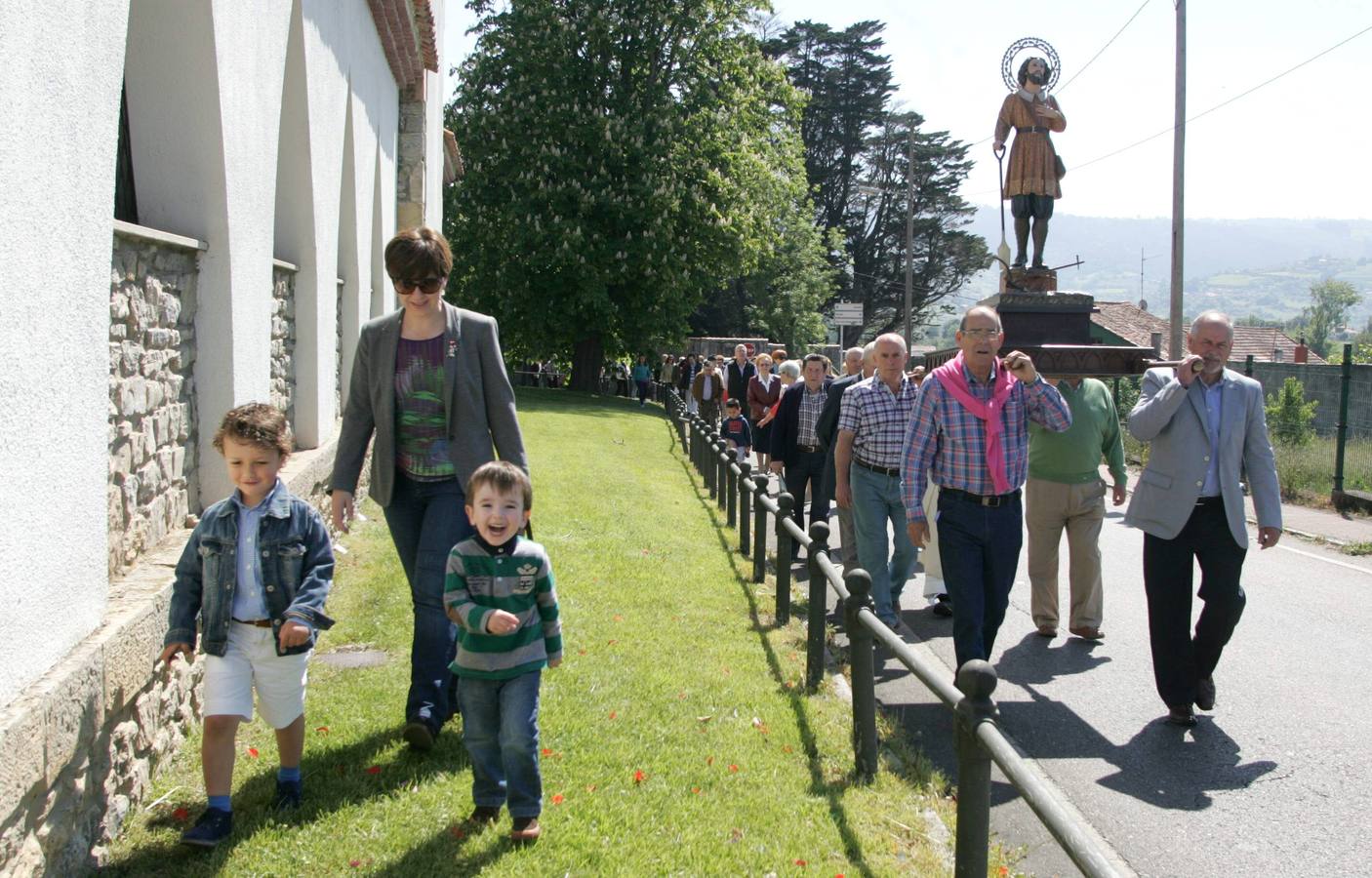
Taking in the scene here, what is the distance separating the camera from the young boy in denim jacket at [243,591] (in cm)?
398

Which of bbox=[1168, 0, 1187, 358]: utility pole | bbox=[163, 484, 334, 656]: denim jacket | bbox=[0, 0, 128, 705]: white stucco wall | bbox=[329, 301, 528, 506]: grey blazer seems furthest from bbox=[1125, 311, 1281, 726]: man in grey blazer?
bbox=[1168, 0, 1187, 358]: utility pole

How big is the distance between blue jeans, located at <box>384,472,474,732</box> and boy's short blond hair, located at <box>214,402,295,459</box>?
984mm

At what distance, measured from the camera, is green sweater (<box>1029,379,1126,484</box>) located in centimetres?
782

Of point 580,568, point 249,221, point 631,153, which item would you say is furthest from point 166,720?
point 631,153

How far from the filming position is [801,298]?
58.9 meters

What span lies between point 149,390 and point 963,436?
3974 mm

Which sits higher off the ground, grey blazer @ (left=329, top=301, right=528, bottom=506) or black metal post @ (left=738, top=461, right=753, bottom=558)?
grey blazer @ (left=329, top=301, right=528, bottom=506)

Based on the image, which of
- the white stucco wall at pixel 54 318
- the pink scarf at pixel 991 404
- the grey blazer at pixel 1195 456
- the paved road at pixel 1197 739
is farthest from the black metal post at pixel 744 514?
the white stucco wall at pixel 54 318

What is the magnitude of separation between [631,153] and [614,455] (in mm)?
15367

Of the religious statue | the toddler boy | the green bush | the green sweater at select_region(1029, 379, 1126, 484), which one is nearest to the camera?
the green sweater at select_region(1029, 379, 1126, 484)

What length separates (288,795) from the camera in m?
4.32

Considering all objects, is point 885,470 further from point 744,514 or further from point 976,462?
point 744,514

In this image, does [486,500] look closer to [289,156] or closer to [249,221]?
[249,221]

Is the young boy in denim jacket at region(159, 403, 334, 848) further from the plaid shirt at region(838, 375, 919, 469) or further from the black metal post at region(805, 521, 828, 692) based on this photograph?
the plaid shirt at region(838, 375, 919, 469)
